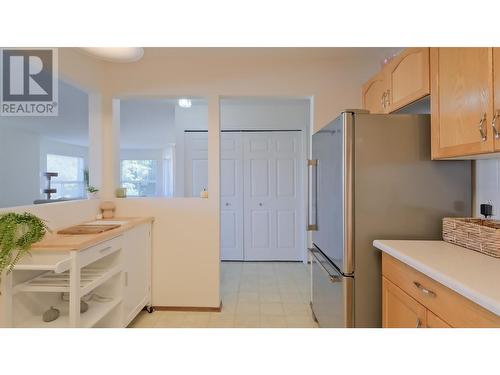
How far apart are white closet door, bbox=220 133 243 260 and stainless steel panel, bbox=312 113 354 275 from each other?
208 cm

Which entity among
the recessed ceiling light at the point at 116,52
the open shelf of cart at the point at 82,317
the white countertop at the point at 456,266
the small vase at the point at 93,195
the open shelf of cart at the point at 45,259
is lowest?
the open shelf of cart at the point at 82,317

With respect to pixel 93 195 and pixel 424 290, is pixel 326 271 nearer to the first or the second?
pixel 424 290

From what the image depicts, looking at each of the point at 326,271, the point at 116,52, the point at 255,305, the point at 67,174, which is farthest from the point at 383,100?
the point at 67,174

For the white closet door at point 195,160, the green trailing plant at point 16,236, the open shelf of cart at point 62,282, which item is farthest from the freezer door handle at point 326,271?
the white closet door at point 195,160

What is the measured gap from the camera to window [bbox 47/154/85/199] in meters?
7.13

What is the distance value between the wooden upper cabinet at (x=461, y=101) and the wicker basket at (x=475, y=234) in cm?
36

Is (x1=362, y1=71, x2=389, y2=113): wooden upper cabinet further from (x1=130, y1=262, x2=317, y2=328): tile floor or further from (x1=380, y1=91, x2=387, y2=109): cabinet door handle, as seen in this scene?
(x1=130, y1=262, x2=317, y2=328): tile floor

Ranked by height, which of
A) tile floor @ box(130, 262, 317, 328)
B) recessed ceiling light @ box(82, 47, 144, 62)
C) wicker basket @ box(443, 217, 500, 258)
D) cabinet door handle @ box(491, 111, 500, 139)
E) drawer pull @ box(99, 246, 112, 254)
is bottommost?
tile floor @ box(130, 262, 317, 328)

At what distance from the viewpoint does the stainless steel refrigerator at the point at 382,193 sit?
59.4 inches

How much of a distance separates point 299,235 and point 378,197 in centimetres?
250

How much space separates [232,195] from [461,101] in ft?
10.1

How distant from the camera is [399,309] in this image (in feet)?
4.10

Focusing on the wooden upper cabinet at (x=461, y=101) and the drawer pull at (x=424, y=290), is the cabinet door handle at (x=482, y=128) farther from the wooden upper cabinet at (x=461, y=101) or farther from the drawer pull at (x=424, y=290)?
the drawer pull at (x=424, y=290)

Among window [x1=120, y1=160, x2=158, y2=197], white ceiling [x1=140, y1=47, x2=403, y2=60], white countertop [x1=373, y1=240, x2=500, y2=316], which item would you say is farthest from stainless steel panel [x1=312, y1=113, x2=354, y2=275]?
window [x1=120, y1=160, x2=158, y2=197]
